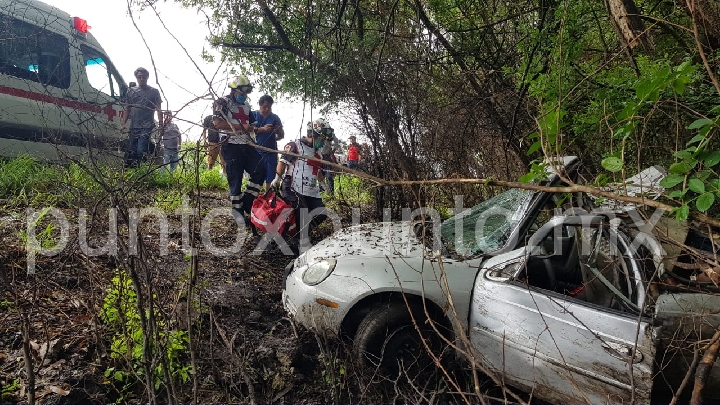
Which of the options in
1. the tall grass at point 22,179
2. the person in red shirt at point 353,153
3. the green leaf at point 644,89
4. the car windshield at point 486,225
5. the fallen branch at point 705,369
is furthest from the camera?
the person in red shirt at point 353,153

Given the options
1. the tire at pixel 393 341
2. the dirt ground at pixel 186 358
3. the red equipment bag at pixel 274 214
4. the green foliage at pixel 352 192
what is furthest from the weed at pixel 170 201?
the tire at pixel 393 341

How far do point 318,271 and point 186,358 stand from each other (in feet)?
3.39

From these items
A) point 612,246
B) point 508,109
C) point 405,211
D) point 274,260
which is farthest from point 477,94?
point 612,246

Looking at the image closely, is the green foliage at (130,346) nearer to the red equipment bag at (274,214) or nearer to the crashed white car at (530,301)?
the crashed white car at (530,301)

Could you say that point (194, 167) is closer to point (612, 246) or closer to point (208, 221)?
point (612, 246)

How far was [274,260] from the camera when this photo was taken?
206 inches

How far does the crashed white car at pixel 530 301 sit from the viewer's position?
2.43 m

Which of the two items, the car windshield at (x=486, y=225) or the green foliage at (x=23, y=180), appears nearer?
the car windshield at (x=486, y=225)

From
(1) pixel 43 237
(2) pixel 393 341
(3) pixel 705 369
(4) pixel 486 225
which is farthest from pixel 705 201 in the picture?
(1) pixel 43 237

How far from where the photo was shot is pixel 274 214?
515cm

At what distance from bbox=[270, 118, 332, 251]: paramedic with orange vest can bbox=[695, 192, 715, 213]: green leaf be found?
3859 mm

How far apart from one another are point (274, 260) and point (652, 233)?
12.3ft

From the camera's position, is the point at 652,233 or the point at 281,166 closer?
the point at 652,233

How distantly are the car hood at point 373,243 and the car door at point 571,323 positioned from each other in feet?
1.97
